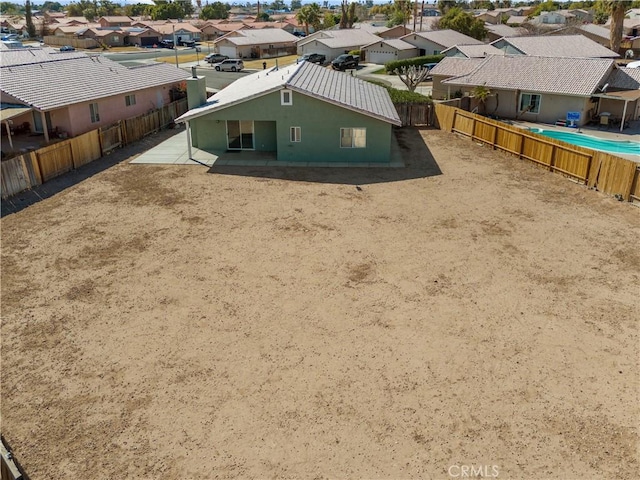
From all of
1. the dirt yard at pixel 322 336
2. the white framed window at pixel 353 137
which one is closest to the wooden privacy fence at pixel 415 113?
the white framed window at pixel 353 137

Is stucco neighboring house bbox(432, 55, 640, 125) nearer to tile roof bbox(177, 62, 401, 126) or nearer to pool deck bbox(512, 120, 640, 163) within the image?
pool deck bbox(512, 120, 640, 163)

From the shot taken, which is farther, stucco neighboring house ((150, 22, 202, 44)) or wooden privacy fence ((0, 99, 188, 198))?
stucco neighboring house ((150, 22, 202, 44))

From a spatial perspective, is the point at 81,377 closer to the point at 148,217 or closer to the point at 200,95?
the point at 148,217

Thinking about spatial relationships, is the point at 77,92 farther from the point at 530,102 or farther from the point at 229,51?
the point at 229,51

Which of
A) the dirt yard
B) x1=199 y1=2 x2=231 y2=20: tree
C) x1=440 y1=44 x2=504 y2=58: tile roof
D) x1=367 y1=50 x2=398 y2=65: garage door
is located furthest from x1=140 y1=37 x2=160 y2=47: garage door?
the dirt yard

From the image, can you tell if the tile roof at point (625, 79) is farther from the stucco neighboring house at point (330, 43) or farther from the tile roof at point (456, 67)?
the stucco neighboring house at point (330, 43)

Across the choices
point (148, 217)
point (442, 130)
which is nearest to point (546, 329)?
point (148, 217)

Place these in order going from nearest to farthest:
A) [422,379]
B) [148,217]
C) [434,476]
→ 1. [434,476]
2. [422,379]
3. [148,217]
